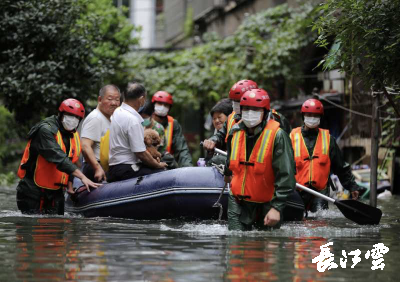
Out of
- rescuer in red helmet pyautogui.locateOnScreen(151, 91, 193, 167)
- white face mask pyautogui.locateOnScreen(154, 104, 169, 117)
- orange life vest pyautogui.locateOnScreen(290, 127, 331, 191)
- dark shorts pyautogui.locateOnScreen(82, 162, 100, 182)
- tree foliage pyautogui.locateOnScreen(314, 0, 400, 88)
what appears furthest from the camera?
white face mask pyautogui.locateOnScreen(154, 104, 169, 117)

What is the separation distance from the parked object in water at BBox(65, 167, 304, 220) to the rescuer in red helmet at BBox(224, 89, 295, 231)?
200 centimetres

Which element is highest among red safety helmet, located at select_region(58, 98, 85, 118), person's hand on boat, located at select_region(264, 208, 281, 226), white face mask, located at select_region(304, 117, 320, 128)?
red safety helmet, located at select_region(58, 98, 85, 118)

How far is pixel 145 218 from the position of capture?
11531 mm

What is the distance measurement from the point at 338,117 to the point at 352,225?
12.0 meters

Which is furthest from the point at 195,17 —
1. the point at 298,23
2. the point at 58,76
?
the point at 58,76

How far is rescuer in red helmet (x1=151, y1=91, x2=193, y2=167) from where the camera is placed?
46.0 ft

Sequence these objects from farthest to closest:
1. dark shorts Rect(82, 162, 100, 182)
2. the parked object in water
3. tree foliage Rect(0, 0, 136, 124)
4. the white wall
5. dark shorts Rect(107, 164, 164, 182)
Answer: the white wall → tree foliage Rect(0, 0, 136, 124) → dark shorts Rect(82, 162, 100, 182) → dark shorts Rect(107, 164, 164, 182) → the parked object in water

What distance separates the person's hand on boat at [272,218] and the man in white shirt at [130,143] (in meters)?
3.33

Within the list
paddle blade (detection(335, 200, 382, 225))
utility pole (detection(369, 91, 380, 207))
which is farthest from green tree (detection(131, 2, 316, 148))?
paddle blade (detection(335, 200, 382, 225))

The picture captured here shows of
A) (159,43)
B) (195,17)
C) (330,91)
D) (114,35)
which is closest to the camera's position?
(330,91)

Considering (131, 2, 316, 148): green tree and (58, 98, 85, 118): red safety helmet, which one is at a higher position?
(131, 2, 316, 148): green tree

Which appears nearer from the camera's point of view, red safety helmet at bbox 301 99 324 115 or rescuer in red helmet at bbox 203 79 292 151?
rescuer in red helmet at bbox 203 79 292 151

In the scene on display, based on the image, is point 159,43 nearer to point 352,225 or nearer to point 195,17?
point 195,17

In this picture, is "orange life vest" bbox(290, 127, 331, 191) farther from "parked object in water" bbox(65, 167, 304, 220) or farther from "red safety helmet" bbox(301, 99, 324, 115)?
"parked object in water" bbox(65, 167, 304, 220)
